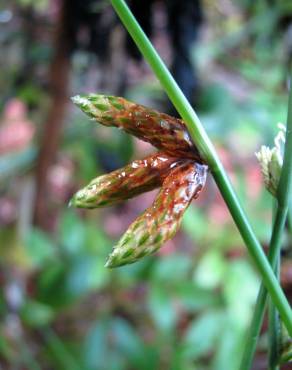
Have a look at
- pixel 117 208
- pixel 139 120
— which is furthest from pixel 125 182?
pixel 117 208

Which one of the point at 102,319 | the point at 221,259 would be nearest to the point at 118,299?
the point at 102,319

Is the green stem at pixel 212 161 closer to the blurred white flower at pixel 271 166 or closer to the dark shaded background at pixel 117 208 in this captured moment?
the blurred white flower at pixel 271 166

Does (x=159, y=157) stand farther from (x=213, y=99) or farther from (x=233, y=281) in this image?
(x=213, y=99)

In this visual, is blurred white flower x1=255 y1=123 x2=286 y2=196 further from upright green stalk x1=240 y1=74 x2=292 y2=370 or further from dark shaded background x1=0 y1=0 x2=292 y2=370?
dark shaded background x1=0 y1=0 x2=292 y2=370

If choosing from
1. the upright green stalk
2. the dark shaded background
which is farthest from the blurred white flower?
the dark shaded background

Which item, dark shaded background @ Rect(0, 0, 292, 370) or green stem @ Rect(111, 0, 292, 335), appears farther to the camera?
dark shaded background @ Rect(0, 0, 292, 370)

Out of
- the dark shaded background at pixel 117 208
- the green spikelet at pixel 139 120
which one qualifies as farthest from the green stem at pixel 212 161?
the dark shaded background at pixel 117 208
